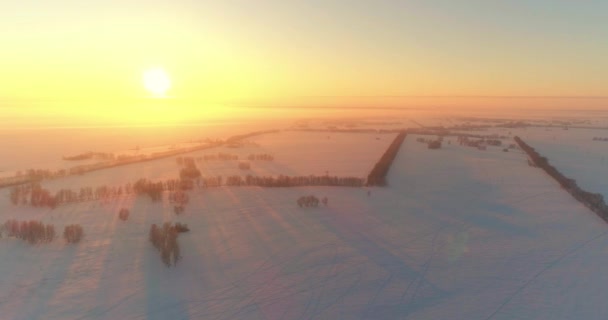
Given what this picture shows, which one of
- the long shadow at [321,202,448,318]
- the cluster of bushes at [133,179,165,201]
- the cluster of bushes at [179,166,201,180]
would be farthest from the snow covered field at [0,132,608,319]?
the cluster of bushes at [179,166,201,180]

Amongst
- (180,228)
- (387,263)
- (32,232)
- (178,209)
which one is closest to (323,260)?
(387,263)

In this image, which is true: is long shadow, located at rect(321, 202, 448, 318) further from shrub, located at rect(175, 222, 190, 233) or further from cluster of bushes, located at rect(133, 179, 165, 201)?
cluster of bushes, located at rect(133, 179, 165, 201)

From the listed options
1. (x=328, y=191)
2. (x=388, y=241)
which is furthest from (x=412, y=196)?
(x=388, y=241)

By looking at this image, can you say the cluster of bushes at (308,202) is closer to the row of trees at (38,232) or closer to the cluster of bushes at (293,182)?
the cluster of bushes at (293,182)

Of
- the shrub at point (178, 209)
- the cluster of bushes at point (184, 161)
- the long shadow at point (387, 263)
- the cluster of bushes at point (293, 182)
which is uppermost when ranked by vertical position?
the cluster of bushes at point (184, 161)

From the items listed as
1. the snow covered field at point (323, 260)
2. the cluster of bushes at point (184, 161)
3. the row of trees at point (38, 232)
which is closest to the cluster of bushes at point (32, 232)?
the row of trees at point (38, 232)

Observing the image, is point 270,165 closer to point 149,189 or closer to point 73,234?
point 149,189

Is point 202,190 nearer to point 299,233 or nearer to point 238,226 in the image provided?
point 238,226
